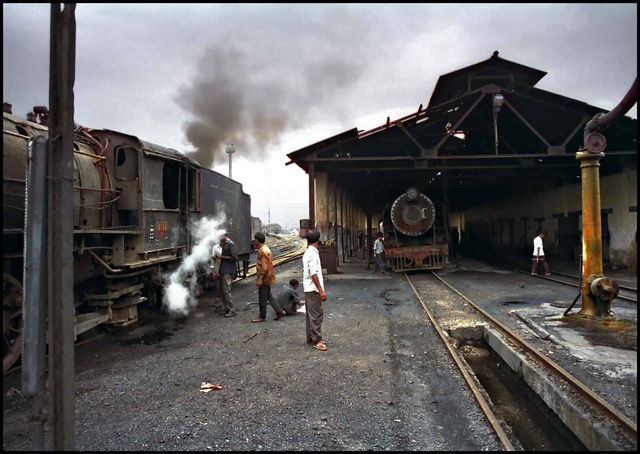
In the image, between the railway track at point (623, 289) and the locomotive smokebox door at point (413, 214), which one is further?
the locomotive smokebox door at point (413, 214)

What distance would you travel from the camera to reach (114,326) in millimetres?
6637

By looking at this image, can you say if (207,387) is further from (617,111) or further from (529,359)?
(617,111)

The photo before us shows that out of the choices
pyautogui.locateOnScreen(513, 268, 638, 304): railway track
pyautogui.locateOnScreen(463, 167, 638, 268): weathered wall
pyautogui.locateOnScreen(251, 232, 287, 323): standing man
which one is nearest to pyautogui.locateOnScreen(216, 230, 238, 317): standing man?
pyautogui.locateOnScreen(251, 232, 287, 323): standing man

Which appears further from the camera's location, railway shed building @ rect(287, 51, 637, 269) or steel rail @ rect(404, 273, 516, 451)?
railway shed building @ rect(287, 51, 637, 269)

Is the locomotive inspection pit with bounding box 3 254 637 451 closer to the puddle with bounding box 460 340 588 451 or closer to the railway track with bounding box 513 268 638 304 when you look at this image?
the puddle with bounding box 460 340 588 451

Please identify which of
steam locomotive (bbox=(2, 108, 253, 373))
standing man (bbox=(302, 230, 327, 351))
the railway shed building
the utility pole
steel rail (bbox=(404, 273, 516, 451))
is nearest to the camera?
the utility pole

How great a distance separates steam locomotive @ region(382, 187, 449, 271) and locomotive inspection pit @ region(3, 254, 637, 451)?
727 centimetres

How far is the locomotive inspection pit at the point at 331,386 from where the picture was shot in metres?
3.38

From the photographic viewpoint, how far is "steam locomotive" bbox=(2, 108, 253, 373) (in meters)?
4.91

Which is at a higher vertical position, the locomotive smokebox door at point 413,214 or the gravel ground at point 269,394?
the locomotive smokebox door at point 413,214

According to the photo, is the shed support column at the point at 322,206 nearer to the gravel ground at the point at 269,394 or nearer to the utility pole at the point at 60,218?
the gravel ground at the point at 269,394

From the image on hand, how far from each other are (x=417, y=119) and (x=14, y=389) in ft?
44.4

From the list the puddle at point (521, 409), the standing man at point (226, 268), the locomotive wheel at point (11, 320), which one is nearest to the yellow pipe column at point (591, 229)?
the puddle at point (521, 409)

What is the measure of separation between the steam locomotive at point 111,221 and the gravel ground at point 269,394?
0.64m
